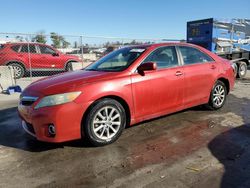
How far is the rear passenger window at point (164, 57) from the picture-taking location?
4.71 meters

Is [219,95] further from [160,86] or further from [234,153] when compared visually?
[234,153]

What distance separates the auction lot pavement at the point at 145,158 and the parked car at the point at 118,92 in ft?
1.00

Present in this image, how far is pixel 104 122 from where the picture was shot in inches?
158

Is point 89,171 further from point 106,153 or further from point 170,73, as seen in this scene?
point 170,73

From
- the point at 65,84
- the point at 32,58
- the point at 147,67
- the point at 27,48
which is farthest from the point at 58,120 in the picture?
the point at 27,48

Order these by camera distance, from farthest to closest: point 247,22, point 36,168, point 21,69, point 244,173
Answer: point 247,22 → point 21,69 → point 36,168 → point 244,173

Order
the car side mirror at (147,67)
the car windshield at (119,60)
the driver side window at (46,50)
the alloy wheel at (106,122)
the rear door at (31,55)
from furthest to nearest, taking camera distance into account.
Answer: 1. the driver side window at (46,50)
2. the rear door at (31,55)
3. the car windshield at (119,60)
4. the car side mirror at (147,67)
5. the alloy wheel at (106,122)

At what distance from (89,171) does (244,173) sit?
75.4 inches

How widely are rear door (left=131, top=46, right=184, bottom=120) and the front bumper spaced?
1.06 metres

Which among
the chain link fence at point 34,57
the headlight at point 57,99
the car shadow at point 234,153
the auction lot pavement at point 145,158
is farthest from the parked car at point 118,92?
the chain link fence at point 34,57

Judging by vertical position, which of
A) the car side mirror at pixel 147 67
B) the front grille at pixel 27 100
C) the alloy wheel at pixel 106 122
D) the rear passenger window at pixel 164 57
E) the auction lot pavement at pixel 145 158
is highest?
the rear passenger window at pixel 164 57

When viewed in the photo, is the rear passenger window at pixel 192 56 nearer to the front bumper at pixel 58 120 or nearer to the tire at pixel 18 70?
the front bumper at pixel 58 120

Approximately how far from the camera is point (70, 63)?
1280cm

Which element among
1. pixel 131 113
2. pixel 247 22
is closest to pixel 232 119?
pixel 131 113
